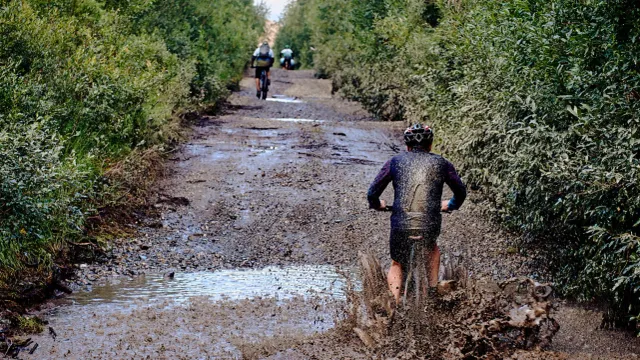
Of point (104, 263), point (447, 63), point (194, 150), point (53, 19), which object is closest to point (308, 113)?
point (194, 150)

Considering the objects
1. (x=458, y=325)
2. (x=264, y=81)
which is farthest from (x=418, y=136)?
(x=264, y=81)

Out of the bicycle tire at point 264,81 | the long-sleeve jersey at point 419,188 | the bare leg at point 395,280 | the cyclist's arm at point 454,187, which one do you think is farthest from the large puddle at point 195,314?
the bicycle tire at point 264,81

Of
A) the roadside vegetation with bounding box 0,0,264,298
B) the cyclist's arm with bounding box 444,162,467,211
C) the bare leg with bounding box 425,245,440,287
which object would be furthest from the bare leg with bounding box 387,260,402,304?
the roadside vegetation with bounding box 0,0,264,298

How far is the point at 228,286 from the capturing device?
8.78m

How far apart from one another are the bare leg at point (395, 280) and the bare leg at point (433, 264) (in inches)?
9.7

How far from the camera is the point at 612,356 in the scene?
22.1 ft

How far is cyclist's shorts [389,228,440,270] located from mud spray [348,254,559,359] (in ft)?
1.16

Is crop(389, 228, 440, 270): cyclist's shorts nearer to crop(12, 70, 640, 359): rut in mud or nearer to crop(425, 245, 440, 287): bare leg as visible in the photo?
crop(425, 245, 440, 287): bare leg

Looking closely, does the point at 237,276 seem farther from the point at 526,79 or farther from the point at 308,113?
the point at 308,113

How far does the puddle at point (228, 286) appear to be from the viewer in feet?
27.2

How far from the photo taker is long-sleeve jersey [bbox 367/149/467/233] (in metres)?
6.21

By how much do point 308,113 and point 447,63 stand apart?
40.6 ft

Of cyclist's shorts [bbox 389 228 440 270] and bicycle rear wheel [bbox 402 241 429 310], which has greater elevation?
cyclist's shorts [bbox 389 228 440 270]

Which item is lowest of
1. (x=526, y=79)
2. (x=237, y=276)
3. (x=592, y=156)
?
(x=237, y=276)
